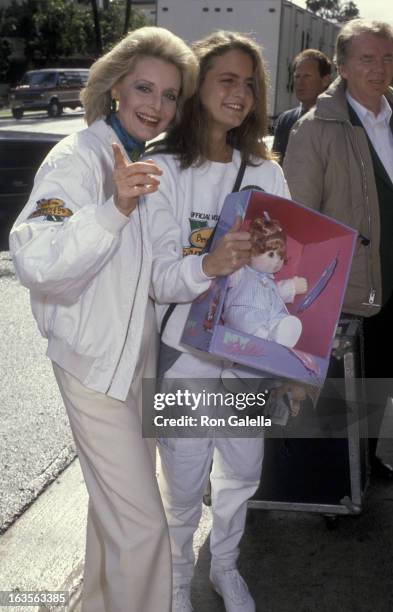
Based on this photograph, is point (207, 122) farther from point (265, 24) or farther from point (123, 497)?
point (265, 24)

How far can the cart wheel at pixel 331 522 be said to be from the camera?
12.1 feet

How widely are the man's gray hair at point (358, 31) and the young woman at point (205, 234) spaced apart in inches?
34.8

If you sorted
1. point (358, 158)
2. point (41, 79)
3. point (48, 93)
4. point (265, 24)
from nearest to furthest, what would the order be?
point (358, 158) → point (265, 24) → point (48, 93) → point (41, 79)

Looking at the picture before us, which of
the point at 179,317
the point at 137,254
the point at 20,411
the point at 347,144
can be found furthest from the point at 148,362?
the point at 20,411

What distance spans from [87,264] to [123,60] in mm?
745

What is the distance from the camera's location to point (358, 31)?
12.2 feet

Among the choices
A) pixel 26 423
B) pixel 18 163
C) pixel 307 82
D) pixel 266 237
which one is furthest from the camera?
pixel 18 163

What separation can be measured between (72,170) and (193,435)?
106 centimetres

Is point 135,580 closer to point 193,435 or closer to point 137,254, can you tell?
point 193,435

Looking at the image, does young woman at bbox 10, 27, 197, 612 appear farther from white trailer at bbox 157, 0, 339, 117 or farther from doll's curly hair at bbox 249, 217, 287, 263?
white trailer at bbox 157, 0, 339, 117

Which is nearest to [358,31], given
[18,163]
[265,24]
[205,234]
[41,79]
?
[205,234]

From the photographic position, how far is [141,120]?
2650 millimetres

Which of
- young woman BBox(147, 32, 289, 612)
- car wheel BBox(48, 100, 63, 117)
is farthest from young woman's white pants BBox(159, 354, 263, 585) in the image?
car wheel BBox(48, 100, 63, 117)

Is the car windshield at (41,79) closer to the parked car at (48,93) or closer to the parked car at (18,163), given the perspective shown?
the parked car at (48,93)
